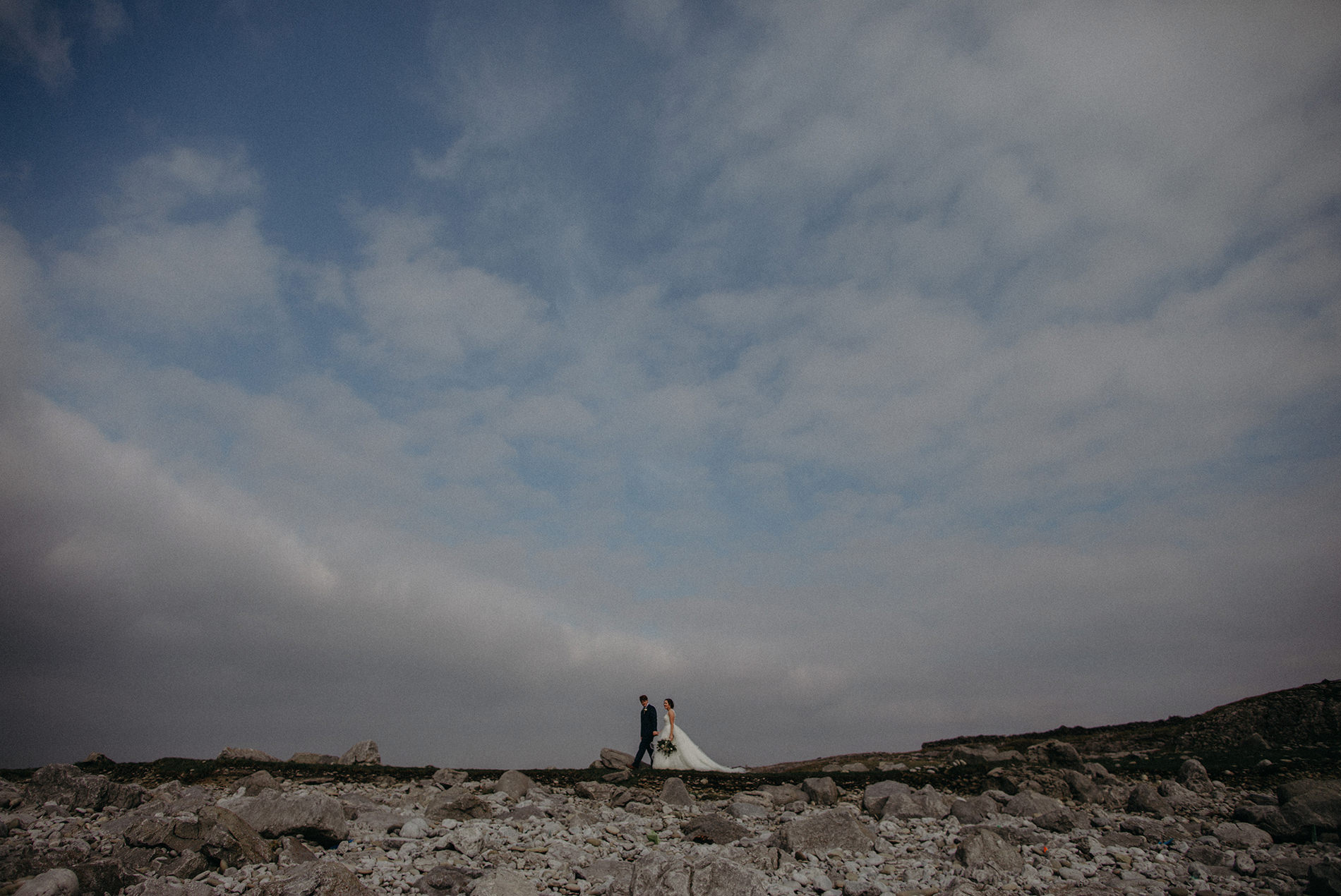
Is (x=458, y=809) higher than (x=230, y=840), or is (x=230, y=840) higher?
(x=458, y=809)

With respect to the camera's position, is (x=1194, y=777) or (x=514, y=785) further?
(x=1194, y=777)

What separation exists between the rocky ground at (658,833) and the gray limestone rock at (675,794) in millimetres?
59

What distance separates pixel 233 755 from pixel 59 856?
13.2 metres

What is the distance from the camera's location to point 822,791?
61.0 ft

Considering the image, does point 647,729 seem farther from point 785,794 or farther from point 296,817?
point 296,817

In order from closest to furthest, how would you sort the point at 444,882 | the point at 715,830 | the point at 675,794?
the point at 444,882 → the point at 715,830 → the point at 675,794

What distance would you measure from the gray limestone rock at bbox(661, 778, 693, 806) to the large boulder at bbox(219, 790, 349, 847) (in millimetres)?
7621

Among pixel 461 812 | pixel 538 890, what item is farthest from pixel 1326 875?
pixel 461 812

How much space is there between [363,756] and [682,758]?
10837 mm

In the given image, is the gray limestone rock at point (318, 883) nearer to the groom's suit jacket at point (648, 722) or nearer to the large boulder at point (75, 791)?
the large boulder at point (75, 791)

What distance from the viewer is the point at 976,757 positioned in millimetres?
30016

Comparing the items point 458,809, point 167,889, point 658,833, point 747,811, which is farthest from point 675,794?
point 167,889

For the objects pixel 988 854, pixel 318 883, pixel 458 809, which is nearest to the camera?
pixel 318 883

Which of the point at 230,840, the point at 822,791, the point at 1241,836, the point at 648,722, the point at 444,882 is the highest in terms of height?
the point at 648,722
